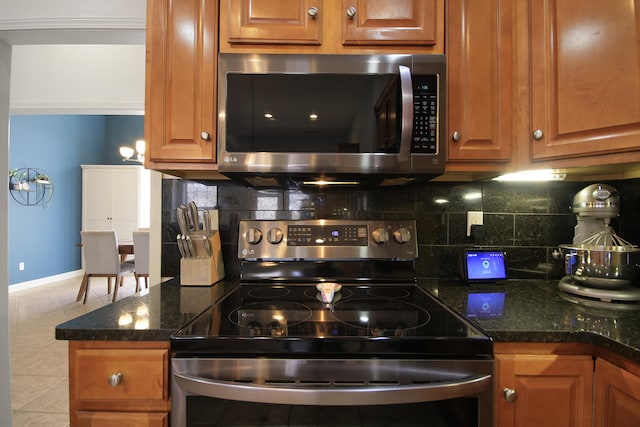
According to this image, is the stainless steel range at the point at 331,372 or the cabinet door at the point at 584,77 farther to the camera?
the cabinet door at the point at 584,77

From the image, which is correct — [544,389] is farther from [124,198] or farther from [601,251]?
[124,198]

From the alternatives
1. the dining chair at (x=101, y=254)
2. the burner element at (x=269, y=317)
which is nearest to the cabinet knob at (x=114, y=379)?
the burner element at (x=269, y=317)

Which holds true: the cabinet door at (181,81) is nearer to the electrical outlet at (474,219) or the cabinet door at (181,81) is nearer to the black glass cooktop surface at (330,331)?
the black glass cooktop surface at (330,331)

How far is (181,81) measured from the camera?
125cm

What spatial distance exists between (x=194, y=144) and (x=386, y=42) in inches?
31.4

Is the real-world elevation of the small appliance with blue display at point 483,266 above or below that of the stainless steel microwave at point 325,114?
below

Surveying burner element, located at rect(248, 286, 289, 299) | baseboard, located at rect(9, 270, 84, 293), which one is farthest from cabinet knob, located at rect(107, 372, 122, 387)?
baseboard, located at rect(9, 270, 84, 293)

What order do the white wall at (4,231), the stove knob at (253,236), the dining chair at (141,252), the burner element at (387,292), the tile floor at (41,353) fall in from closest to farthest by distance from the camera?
the burner element at (387,292), the stove knob at (253,236), the white wall at (4,231), the tile floor at (41,353), the dining chair at (141,252)

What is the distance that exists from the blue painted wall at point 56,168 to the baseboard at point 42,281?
0.21 ft

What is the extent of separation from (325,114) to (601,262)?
1.10 metres

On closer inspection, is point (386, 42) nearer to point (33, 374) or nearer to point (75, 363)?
point (75, 363)

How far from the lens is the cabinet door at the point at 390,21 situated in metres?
1.24

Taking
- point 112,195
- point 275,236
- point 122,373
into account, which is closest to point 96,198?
point 112,195

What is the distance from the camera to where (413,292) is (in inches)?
53.0
